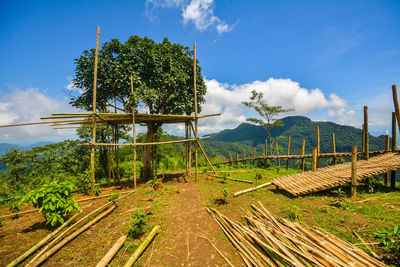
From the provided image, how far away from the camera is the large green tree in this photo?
A: 26.4ft

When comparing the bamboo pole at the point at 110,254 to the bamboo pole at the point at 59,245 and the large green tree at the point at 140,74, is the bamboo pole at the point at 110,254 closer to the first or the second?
the bamboo pole at the point at 59,245

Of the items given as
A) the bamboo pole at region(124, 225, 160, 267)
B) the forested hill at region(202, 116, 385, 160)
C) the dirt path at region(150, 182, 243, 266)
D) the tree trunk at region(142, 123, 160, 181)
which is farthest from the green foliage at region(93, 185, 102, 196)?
the forested hill at region(202, 116, 385, 160)

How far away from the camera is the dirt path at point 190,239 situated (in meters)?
3.40

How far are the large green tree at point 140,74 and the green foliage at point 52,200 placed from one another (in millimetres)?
4480

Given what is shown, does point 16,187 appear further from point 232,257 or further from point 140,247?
point 232,257

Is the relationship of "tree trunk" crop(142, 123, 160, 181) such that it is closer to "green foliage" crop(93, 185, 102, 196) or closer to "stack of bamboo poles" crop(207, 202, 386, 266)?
"green foliage" crop(93, 185, 102, 196)

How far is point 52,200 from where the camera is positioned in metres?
4.07

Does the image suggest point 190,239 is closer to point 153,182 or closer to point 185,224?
point 185,224

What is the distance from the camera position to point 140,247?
138 inches

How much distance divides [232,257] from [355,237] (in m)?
3.16

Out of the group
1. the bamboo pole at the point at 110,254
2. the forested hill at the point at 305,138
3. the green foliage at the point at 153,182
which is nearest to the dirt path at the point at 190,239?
the bamboo pole at the point at 110,254

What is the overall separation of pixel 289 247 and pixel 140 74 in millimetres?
9586

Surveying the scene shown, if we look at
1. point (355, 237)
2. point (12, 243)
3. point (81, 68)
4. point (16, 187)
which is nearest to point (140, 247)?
point (12, 243)

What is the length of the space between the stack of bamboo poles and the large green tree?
702 cm
